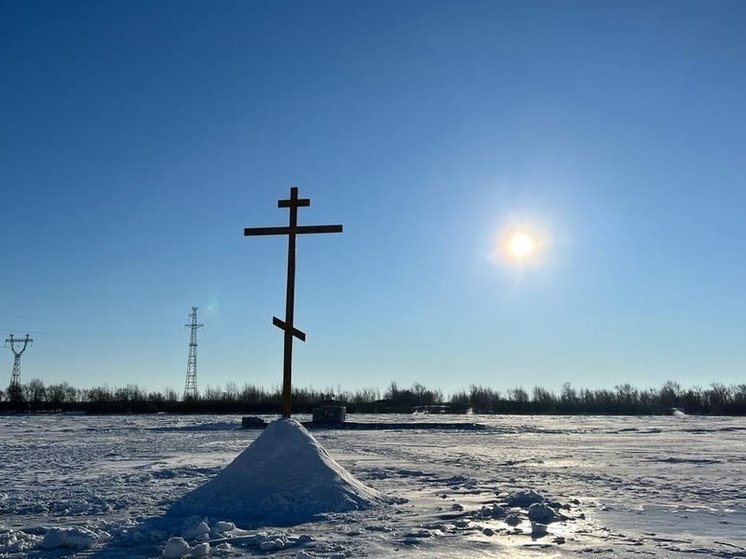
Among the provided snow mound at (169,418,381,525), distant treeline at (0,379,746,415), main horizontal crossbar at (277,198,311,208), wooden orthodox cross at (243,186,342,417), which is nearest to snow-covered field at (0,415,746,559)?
snow mound at (169,418,381,525)

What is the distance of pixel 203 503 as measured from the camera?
7.32 m

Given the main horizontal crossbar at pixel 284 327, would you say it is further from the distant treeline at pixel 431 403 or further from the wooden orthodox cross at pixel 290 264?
the distant treeline at pixel 431 403

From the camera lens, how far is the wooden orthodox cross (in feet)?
31.1

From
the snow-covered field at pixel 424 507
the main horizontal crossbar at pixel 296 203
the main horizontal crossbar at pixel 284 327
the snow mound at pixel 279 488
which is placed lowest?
the snow-covered field at pixel 424 507

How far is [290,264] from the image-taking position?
31.9 feet

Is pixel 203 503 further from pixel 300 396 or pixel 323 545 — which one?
pixel 300 396

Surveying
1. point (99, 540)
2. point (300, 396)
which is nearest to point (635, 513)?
point (99, 540)

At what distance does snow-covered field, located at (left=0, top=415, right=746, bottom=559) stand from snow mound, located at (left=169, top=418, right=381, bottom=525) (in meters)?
0.29

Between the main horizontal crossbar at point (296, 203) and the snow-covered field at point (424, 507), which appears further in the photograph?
the main horizontal crossbar at point (296, 203)

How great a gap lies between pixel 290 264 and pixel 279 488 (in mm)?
3344

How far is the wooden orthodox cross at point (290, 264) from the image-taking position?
9477mm

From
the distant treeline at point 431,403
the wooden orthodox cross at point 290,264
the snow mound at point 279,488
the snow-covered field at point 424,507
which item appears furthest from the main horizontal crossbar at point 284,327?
the distant treeline at point 431,403

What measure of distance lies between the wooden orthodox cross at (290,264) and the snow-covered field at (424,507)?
1954 millimetres

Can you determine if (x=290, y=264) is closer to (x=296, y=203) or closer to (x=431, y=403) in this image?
(x=296, y=203)
